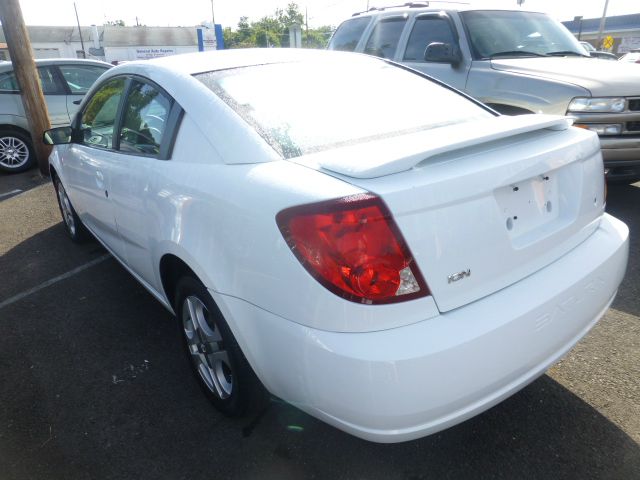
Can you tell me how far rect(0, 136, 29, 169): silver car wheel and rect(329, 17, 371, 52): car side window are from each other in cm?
543

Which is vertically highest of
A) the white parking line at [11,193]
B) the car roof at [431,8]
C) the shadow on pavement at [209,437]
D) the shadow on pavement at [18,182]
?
the car roof at [431,8]

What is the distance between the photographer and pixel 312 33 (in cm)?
8819

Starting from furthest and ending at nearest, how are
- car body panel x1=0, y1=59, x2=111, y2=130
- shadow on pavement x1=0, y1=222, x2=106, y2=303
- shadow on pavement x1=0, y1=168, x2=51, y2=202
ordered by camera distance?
car body panel x1=0, y1=59, x2=111, y2=130 → shadow on pavement x1=0, y1=168, x2=51, y2=202 → shadow on pavement x1=0, y1=222, x2=106, y2=303

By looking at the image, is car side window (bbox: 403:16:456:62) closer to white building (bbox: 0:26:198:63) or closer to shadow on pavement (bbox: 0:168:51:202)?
shadow on pavement (bbox: 0:168:51:202)

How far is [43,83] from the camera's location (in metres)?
8.08

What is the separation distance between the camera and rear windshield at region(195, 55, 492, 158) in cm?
201

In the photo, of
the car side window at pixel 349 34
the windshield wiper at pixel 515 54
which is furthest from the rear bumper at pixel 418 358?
the car side window at pixel 349 34

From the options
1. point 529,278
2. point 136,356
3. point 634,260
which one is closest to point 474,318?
point 529,278

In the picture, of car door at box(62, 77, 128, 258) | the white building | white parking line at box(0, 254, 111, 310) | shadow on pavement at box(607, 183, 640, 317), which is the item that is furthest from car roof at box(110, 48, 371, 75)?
the white building

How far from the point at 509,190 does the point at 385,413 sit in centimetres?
89

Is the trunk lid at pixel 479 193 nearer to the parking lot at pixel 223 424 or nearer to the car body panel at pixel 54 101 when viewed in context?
the parking lot at pixel 223 424

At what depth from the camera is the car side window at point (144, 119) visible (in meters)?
2.41

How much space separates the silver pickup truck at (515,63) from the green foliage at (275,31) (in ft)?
257

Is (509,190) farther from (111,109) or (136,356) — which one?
(111,109)
